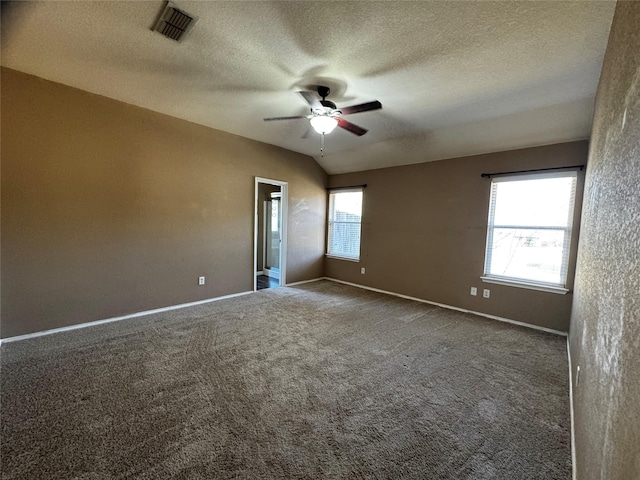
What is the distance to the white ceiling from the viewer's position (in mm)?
1764

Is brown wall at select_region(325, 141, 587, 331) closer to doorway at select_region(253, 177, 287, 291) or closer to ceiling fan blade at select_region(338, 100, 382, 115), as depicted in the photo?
doorway at select_region(253, 177, 287, 291)

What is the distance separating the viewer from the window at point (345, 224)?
18.3 feet

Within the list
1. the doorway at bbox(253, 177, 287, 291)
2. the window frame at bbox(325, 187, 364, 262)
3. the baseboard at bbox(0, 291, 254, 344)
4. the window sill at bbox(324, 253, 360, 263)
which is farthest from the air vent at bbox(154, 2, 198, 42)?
the window sill at bbox(324, 253, 360, 263)

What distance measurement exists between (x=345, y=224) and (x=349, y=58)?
12.4 ft

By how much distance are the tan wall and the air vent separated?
1.78 m

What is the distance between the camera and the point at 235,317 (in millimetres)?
3557

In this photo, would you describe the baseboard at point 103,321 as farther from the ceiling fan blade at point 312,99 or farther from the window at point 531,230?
the window at point 531,230

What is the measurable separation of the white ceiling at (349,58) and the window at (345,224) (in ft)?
7.37

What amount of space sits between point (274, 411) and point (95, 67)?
3.45 metres

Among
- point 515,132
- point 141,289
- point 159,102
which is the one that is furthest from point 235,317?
point 515,132

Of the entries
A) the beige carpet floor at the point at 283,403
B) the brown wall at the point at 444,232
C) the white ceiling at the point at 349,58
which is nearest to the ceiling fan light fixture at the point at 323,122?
the white ceiling at the point at 349,58

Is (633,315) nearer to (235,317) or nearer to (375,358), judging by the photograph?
(375,358)

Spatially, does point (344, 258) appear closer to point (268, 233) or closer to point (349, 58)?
point (268, 233)

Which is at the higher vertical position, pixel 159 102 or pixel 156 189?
pixel 159 102
